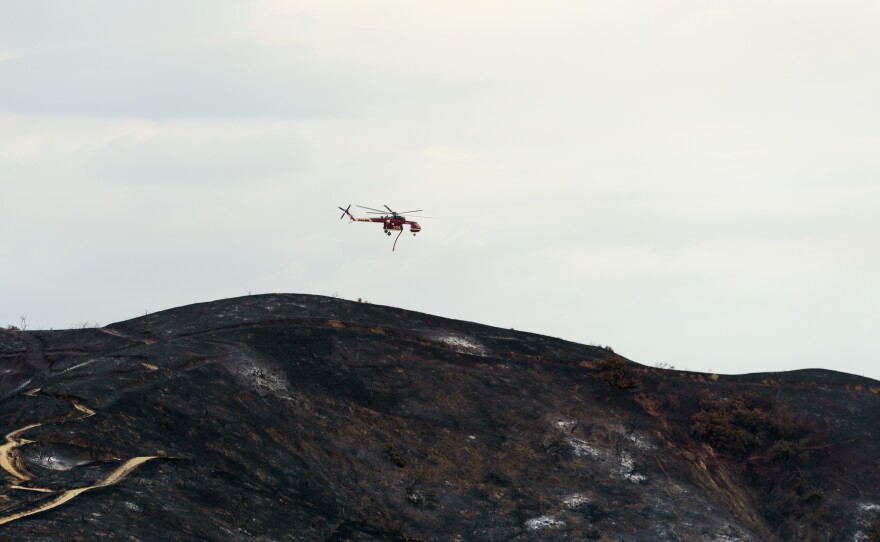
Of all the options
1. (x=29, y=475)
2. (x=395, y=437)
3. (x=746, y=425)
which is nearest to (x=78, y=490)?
(x=29, y=475)

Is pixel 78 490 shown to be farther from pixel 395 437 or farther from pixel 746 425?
pixel 746 425

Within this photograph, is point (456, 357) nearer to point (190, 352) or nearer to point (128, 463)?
point (190, 352)

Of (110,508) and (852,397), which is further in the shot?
(852,397)

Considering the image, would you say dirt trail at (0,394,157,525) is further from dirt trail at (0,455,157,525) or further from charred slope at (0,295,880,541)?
charred slope at (0,295,880,541)

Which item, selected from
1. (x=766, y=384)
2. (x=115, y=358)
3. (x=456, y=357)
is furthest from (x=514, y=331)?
(x=115, y=358)

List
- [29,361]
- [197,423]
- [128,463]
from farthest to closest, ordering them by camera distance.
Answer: [29,361], [197,423], [128,463]

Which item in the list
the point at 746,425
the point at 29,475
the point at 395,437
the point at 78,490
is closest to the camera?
the point at 78,490

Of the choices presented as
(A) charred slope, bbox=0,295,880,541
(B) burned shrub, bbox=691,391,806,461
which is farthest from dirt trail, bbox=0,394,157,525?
(B) burned shrub, bbox=691,391,806,461
